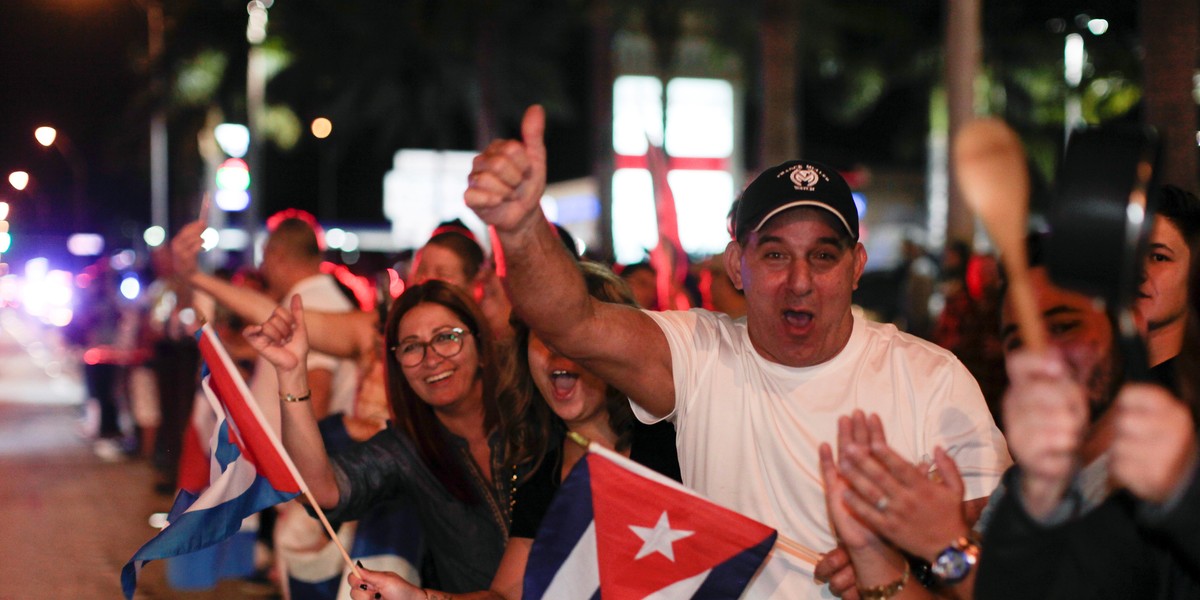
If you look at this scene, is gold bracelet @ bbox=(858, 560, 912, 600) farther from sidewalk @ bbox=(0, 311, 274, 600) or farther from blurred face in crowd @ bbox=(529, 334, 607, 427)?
sidewalk @ bbox=(0, 311, 274, 600)

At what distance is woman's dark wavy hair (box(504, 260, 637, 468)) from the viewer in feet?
13.1

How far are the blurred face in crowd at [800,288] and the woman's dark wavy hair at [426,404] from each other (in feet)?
4.25

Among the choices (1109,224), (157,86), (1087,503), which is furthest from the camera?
(157,86)

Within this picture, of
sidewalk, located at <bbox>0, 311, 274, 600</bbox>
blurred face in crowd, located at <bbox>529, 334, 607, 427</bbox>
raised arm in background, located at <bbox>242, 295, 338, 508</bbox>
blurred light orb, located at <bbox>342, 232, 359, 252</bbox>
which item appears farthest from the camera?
blurred light orb, located at <bbox>342, 232, 359, 252</bbox>

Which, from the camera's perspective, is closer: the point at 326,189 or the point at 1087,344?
the point at 1087,344

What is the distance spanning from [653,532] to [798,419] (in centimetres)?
46

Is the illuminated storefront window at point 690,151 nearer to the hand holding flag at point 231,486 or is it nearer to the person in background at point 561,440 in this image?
the hand holding flag at point 231,486

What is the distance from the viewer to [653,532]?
3.29 metres

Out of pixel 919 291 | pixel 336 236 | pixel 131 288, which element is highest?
pixel 919 291

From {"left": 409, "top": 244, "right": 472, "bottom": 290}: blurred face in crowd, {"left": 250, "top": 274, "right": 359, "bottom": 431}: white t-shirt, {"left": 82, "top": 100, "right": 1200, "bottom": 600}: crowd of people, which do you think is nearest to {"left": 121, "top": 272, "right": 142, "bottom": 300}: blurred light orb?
{"left": 250, "top": 274, "right": 359, "bottom": 431}: white t-shirt

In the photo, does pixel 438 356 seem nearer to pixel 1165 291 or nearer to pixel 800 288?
pixel 800 288

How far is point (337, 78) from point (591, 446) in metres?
53.8

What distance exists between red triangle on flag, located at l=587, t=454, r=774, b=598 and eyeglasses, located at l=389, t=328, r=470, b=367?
1376 millimetres

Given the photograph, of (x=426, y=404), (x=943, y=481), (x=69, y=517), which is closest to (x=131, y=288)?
(x=69, y=517)
